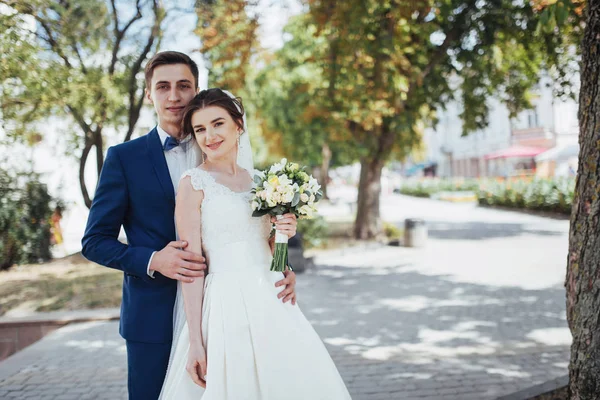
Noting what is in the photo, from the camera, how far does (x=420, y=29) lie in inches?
426

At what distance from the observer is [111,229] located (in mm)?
2586

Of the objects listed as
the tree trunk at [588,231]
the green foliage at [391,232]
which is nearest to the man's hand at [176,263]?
the tree trunk at [588,231]

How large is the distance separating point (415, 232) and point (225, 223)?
43.2ft

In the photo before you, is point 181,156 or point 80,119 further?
point 80,119

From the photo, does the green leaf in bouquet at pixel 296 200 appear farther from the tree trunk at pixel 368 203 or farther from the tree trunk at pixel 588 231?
the tree trunk at pixel 368 203

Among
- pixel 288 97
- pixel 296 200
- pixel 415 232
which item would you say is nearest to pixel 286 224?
pixel 296 200

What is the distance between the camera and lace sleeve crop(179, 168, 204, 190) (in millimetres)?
2535

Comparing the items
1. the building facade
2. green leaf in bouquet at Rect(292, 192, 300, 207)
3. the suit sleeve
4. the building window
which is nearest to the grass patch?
the suit sleeve

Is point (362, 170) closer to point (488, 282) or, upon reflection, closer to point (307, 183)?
point (488, 282)

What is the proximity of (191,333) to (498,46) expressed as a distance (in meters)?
14.2

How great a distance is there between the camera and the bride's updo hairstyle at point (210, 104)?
8.41 ft

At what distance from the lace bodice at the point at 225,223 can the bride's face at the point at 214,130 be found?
0.12 meters

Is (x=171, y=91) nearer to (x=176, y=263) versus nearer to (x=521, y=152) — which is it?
(x=176, y=263)

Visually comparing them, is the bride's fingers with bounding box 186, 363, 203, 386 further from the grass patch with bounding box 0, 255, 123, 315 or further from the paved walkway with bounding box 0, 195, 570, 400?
the grass patch with bounding box 0, 255, 123, 315
